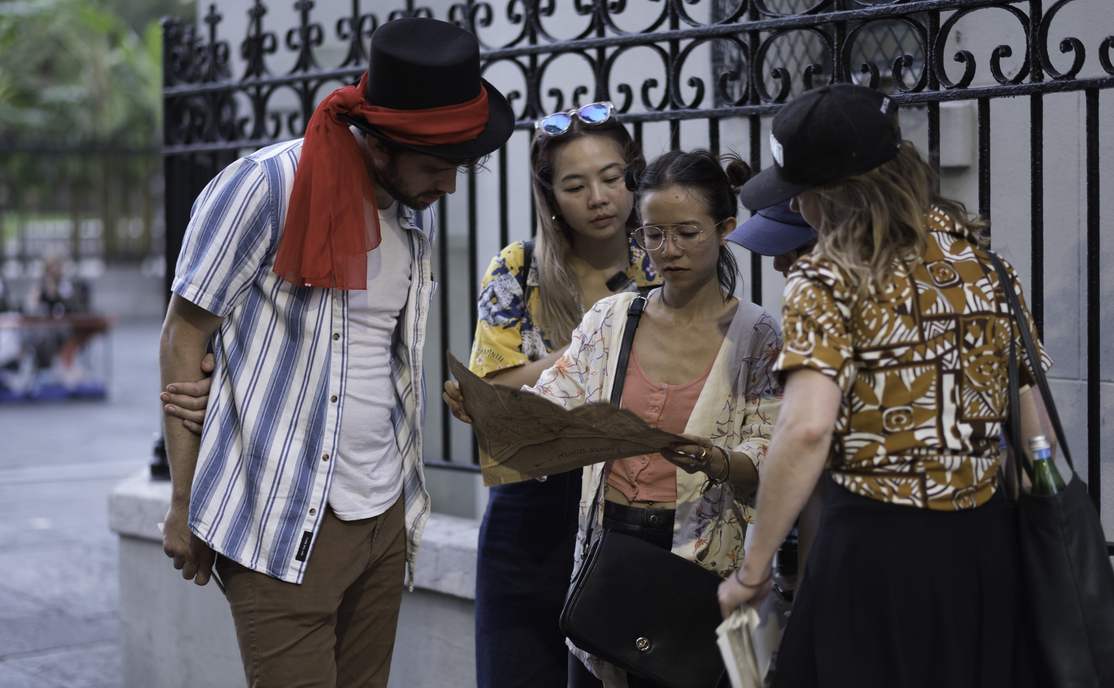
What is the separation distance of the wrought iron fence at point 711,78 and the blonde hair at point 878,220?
89 centimetres

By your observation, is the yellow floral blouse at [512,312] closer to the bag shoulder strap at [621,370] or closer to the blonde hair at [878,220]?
the bag shoulder strap at [621,370]

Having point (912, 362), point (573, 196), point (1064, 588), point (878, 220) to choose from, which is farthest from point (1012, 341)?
point (573, 196)

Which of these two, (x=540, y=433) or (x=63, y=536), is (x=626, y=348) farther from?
(x=63, y=536)

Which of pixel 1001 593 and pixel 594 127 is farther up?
pixel 594 127

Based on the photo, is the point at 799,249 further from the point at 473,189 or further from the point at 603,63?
the point at 473,189

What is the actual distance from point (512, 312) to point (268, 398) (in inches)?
30.4

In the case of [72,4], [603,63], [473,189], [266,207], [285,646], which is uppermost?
[72,4]

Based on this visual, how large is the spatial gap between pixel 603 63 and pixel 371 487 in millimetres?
1676

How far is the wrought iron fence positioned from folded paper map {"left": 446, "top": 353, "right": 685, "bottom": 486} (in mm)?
1194

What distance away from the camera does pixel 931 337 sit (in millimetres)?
1986

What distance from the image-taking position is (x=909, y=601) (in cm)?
203

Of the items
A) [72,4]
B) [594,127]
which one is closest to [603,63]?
[594,127]

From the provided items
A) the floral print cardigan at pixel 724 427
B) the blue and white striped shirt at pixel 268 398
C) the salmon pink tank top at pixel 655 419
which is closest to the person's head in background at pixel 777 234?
the floral print cardigan at pixel 724 427

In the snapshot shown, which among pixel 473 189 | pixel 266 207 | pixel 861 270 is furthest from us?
pixel 473 189
